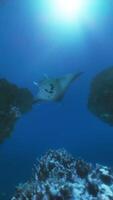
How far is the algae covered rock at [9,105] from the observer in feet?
30.3

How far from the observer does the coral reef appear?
507 cm

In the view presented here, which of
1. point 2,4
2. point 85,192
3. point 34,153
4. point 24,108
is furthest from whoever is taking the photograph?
point 34,153

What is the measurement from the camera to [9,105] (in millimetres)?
9367

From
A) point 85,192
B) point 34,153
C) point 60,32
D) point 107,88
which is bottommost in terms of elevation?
point 85,192

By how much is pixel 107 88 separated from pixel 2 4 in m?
5.08

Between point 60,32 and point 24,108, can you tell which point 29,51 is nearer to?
point 60,32

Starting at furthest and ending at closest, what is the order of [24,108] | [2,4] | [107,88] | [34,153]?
[34,153] < [2,4] < [24,108] < [107,88]

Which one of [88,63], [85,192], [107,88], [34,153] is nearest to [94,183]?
[85,192]

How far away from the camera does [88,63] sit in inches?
464

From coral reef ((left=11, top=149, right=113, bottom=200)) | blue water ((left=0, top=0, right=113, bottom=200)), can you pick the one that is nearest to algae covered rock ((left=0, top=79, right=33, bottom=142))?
blue water ((left=0, top=0, right=113, bottom=200))

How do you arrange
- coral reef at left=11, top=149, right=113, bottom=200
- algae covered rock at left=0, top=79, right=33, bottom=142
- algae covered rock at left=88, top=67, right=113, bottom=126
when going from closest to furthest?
1. coral reef at left=11, top=149, right=113, bottom=200
2. algae covered rock at left=0, top=79, right=33, bottom=142
3. algae covered rock at left=88, top=67, right=113, bottom=126

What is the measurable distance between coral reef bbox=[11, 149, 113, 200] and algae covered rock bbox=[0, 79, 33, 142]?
10.3 ft

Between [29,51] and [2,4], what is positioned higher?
[2,4]

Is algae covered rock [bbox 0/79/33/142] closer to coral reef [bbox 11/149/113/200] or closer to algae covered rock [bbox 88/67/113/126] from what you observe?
algae covered rock [bbox 88/67/113/126]
